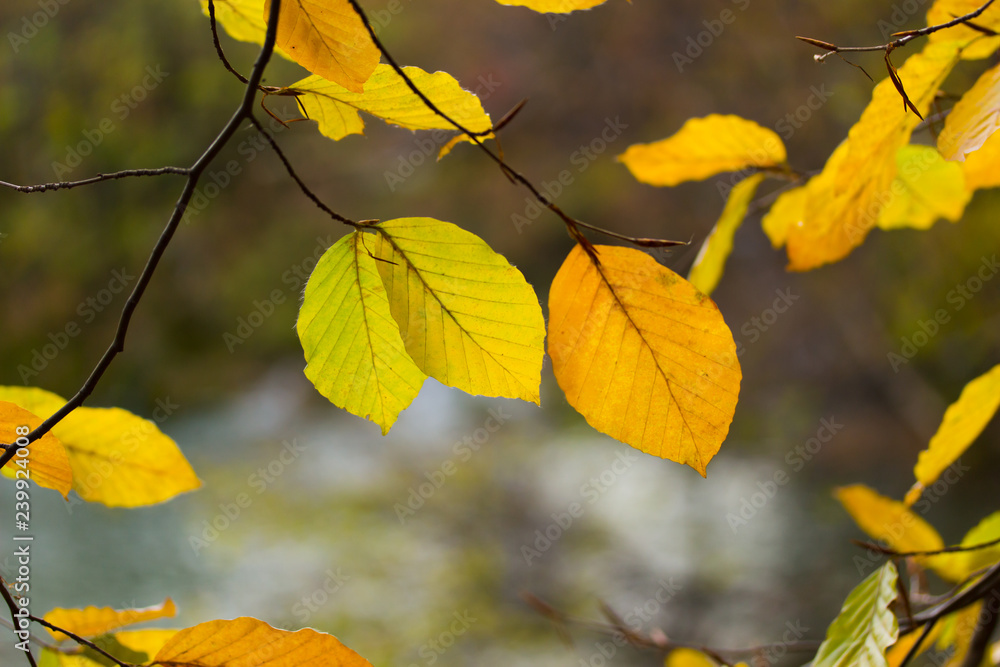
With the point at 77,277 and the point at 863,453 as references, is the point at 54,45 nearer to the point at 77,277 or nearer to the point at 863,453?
the point at 77,277

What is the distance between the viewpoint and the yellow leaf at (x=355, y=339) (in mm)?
198

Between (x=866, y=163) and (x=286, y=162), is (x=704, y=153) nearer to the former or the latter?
(x=866, y=163)

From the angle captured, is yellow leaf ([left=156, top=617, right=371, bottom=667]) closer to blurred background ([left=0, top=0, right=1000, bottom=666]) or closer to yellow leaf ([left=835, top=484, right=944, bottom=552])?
yellow leaf ([left=835, top=484, right=944, bottom=552])

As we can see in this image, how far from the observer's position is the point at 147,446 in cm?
27

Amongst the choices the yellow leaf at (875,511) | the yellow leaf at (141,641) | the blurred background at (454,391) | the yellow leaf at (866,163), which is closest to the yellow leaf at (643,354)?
the yellow leaf at (866,163)

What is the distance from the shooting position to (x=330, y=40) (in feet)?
0.62

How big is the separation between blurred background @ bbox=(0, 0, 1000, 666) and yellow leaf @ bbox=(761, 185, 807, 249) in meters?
1.16

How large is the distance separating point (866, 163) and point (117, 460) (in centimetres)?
32

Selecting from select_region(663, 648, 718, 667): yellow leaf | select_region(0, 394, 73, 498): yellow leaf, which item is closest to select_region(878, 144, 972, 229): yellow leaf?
select_region(663, 648, 718, 667): yellow leaf

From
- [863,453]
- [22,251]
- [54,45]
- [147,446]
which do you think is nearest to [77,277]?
[22,251]

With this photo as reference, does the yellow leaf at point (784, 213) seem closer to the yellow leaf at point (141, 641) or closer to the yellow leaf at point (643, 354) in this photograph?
the yellow leaf at point (643, 354)

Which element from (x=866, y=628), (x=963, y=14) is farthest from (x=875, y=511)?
(x=963, y=14)

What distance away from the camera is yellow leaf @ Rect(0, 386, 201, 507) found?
0.27m

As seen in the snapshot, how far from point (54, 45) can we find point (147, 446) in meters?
2.75
